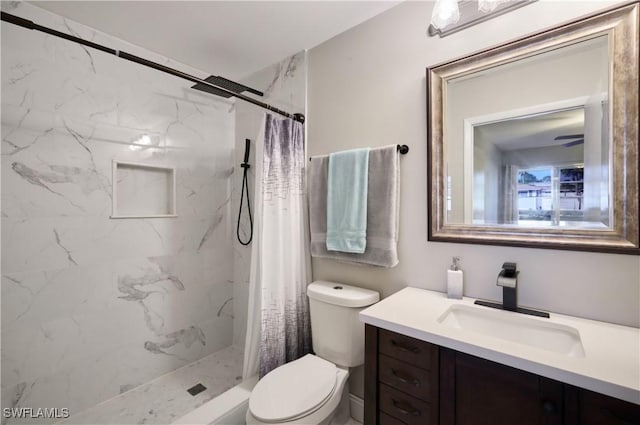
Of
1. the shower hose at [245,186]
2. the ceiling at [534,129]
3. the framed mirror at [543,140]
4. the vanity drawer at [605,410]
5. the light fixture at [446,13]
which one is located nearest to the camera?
the vanity drawer at [605,410]

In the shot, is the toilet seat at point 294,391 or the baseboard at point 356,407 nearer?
the toilet seat at point 294,391

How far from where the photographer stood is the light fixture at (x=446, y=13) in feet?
4.07

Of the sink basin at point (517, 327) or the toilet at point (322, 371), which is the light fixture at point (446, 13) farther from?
the toilet at point (322, 371)

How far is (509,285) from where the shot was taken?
1.12m

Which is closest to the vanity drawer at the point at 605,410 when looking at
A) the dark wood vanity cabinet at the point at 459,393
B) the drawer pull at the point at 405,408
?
the dark wood vanity cabinet at the point at 459,393

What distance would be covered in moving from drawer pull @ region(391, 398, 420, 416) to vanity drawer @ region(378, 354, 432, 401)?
0.19 feet

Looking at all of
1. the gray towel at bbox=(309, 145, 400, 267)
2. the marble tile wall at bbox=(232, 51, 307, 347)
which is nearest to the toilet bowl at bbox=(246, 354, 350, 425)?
the gray towel at bbox=(309, 145, 400, 267)

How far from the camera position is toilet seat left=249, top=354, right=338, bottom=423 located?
1181 mm

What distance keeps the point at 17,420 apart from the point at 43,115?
1715 mm

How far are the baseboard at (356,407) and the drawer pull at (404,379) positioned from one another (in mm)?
716

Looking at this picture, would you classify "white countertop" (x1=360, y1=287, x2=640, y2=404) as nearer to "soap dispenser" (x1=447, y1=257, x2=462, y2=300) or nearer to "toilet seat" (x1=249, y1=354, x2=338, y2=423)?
"soap dispenser" (x1=447, y1=257, x2=462, y2=300)

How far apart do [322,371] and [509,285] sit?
3.25 feet

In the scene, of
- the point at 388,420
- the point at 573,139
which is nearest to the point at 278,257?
the point at 388,420

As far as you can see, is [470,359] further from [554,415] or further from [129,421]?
[129,421]
